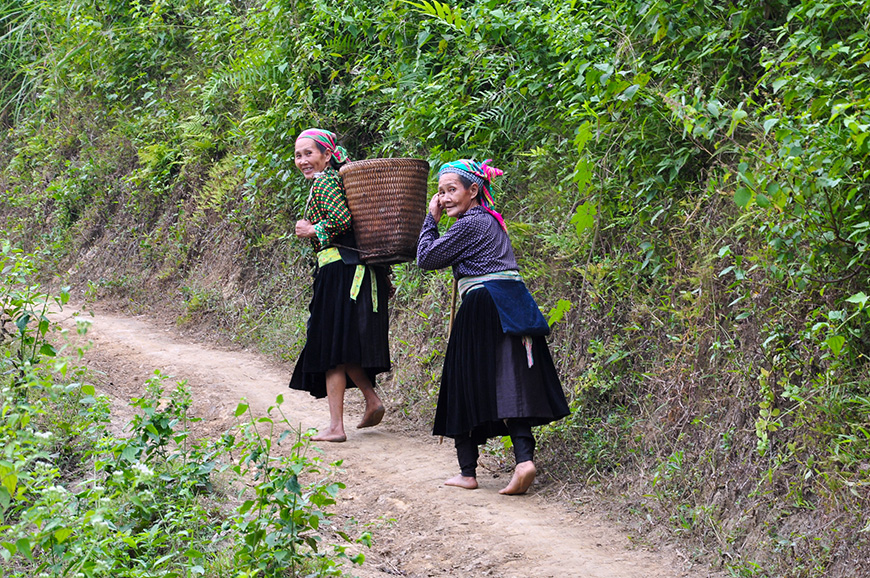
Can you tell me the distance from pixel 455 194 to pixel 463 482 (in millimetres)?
1707

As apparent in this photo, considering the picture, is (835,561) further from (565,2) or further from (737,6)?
(565,2)

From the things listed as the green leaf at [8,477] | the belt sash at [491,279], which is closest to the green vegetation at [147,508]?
the green leaf at [8,477]

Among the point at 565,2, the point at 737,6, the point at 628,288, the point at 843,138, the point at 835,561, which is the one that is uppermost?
the point at 565,2

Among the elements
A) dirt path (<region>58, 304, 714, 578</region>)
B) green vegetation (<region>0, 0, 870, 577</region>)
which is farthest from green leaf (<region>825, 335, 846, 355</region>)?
dirt path (<region>58, 304, 714, 578</region>)

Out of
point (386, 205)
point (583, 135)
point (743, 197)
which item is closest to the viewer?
point (743, 197)

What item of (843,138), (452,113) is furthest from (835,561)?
(452,113)

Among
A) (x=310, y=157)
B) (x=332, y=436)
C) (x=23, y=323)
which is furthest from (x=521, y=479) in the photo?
(x=23, y=323)

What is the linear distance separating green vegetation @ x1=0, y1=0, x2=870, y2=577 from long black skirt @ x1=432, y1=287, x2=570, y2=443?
0.56 metres

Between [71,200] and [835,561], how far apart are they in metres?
13.4

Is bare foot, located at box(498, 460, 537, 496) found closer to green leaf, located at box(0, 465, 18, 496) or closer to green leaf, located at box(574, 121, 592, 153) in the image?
green leaf, located at box(574, 121, 592, 153)

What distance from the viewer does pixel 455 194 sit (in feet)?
17.7

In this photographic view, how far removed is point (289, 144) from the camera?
31.6 ft

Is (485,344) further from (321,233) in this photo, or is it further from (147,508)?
(147,508)

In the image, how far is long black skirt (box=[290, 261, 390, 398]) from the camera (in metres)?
6.25
